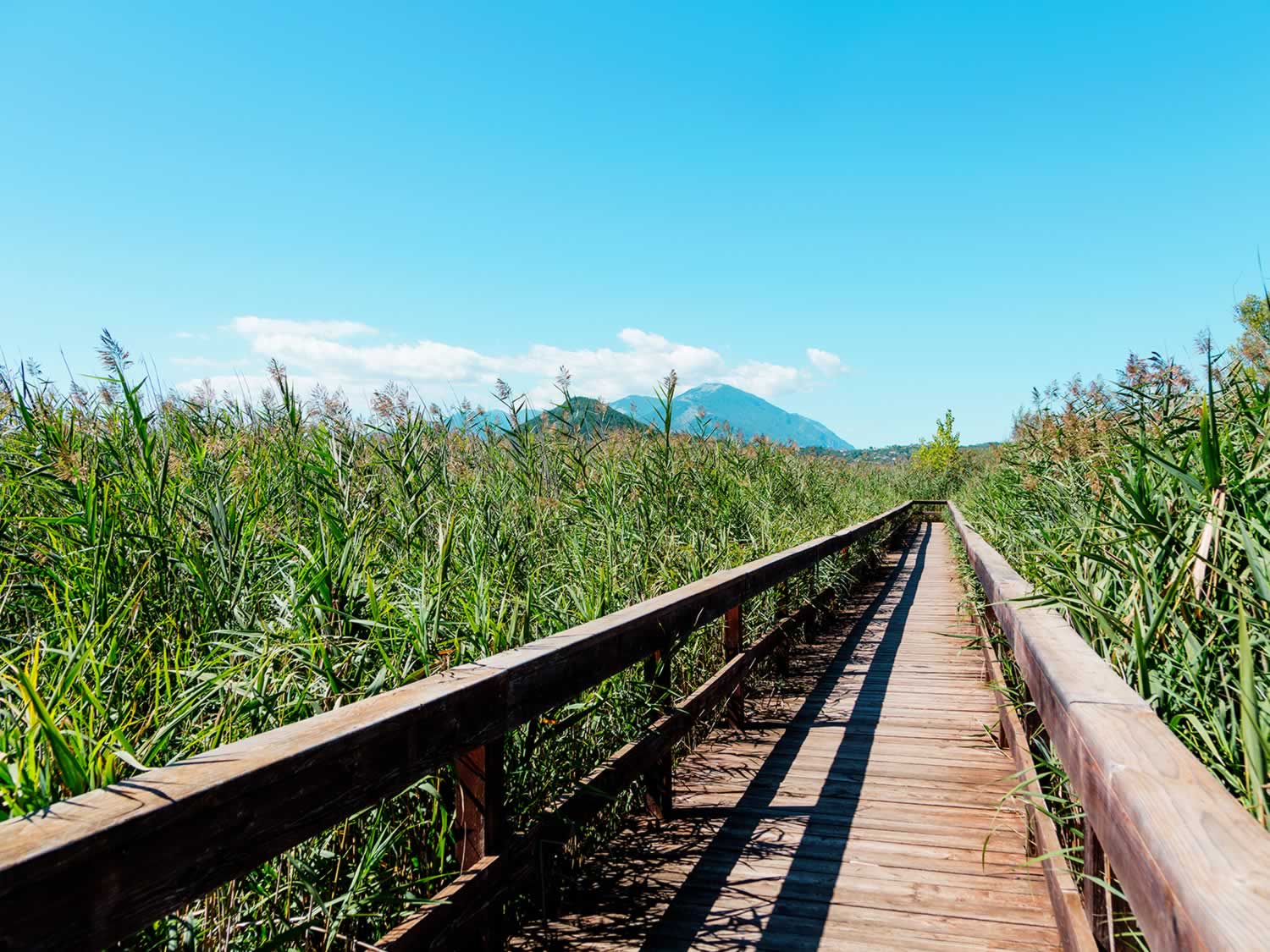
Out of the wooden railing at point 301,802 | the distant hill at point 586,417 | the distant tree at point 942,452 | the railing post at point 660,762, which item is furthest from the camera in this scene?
the distant tree at point 942,452

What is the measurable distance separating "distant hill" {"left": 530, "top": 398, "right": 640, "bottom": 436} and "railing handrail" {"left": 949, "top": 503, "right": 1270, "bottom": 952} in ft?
11.2

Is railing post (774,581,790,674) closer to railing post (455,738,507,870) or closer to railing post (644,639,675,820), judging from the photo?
railing post (644,639,675,820)

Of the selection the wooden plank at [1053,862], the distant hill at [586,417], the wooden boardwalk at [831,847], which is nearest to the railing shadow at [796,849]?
the wooden boardwalk at [831,847]

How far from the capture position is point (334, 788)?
4.26 ft

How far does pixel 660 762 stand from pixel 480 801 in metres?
1.33

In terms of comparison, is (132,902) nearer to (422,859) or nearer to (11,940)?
(11,940)

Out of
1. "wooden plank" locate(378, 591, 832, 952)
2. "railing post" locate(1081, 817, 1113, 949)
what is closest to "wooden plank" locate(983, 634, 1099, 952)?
"railing post" locate(1081, 817, 1113, 949)

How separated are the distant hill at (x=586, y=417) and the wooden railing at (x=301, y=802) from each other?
7.30ft

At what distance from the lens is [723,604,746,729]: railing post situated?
13.5ft

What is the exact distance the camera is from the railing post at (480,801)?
192cm

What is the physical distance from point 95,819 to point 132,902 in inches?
4.6

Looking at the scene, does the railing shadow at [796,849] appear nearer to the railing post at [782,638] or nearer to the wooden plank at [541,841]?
the railing post at [782,638]

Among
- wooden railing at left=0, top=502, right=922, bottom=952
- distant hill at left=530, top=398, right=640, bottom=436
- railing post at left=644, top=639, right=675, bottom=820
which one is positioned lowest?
railing post at left=644, top=639, right=675, bottom=820

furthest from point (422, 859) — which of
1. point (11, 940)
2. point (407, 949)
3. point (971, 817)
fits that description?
point (971, 817)
